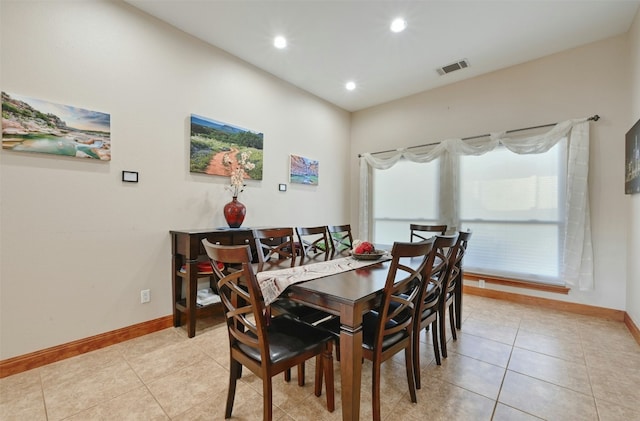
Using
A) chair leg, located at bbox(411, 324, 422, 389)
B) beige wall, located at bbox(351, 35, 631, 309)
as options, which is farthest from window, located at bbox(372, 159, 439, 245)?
chair leg, located at bbox(411, 324, 422, 389)

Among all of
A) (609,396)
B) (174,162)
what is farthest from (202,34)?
(609,396)

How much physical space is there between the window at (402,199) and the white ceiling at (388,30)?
→ 4.60 feet

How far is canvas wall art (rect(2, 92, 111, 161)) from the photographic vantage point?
1.98 metres

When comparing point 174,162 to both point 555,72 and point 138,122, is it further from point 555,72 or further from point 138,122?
point 555,72

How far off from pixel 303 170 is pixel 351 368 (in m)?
3.27

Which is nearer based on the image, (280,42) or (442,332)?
(442,332)

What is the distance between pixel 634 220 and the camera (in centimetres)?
267

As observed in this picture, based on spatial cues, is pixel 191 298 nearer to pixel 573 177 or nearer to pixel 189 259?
pixel 189 259

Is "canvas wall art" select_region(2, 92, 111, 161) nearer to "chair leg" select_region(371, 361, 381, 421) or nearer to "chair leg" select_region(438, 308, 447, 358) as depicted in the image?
"chair leg" select_region(371, 361, 381, 421)

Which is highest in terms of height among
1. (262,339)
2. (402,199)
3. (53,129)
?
(53,129)

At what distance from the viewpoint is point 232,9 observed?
2596 mm

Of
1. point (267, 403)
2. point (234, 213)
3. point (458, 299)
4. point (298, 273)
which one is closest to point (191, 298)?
point (234, 213)

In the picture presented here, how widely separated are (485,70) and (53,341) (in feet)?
17.6

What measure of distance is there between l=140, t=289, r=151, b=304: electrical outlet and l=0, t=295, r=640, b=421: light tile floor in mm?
338
